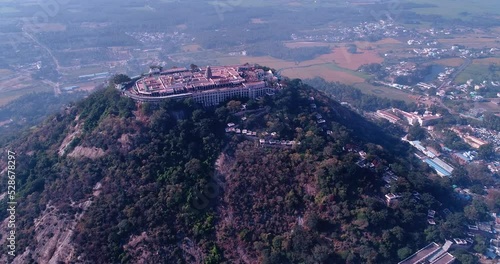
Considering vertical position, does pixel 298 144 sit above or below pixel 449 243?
above

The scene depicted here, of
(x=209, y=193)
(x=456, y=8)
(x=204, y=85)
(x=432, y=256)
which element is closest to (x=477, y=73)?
(x=456, y=8)

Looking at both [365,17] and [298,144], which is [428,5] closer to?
[365,17]

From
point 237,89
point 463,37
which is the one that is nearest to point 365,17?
point 463,37

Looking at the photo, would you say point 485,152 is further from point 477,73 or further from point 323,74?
point 477,73

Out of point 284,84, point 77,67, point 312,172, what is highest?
point 284,84

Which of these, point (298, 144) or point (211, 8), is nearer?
point (298, 144)

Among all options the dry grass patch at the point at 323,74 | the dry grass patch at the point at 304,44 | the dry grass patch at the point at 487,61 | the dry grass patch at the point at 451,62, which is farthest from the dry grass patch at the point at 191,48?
the dry grass patch at the point at 487,61
